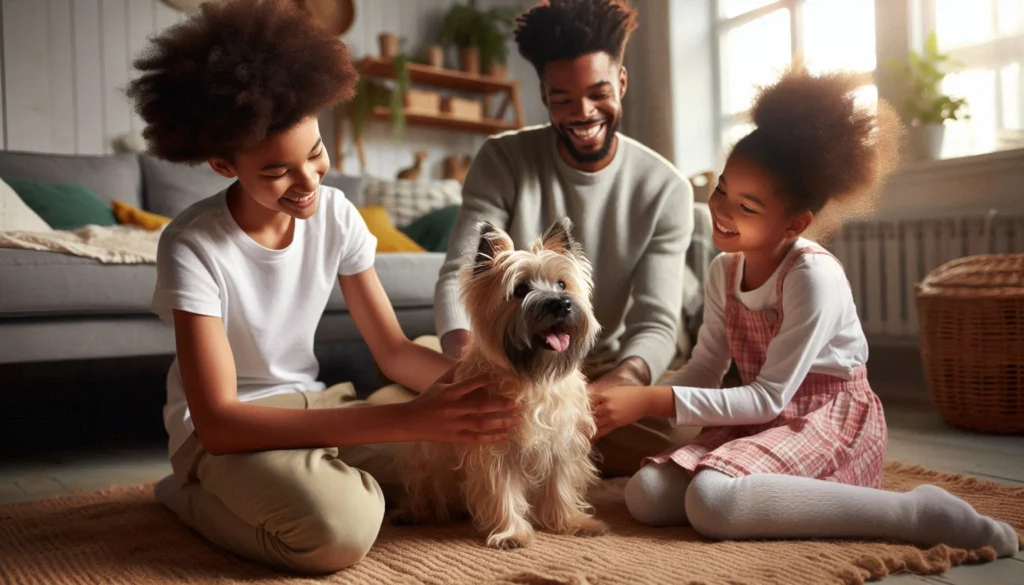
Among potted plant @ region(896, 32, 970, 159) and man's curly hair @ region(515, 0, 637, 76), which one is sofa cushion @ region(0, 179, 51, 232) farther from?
potted plant @ region(896, 32, 970, 159)

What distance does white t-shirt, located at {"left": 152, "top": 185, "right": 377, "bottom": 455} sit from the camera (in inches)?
59.6

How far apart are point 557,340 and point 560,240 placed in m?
0.19

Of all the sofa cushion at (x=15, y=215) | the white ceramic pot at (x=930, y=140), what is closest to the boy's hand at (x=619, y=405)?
the sofa cushion at (x=15, y=215)

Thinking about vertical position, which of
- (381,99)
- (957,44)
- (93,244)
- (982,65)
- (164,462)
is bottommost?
(164,462)

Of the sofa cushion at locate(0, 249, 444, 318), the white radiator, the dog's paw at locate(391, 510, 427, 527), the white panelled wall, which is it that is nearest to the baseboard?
the white radiator

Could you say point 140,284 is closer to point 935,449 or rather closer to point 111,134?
point 111,134

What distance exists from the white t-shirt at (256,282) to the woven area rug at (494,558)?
25 centimetres

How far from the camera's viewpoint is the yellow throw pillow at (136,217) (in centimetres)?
345

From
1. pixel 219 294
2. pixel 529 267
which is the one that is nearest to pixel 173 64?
pixel 219 294

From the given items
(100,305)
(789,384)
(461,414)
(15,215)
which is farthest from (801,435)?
(15,215)

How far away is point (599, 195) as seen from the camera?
2107mm

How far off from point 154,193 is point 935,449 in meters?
3.41

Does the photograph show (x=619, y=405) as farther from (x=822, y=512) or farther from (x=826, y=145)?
(x=826, y=145)

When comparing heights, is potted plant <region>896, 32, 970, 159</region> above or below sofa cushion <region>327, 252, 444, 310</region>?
above
